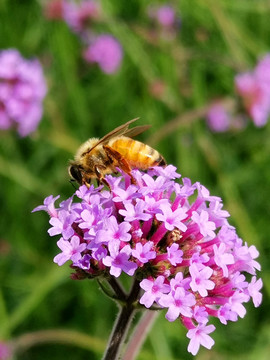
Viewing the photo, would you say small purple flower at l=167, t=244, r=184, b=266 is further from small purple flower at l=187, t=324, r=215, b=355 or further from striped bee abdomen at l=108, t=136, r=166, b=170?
striped bee abdomen at l=108, t=136, r=166, b=170

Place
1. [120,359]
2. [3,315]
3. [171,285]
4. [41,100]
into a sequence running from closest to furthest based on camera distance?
[171,285] → [120,359] → [3,315] → [41,100]

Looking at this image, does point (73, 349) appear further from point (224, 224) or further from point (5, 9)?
point (5, 9)

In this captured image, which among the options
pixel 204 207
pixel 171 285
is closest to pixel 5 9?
pixel 204 207

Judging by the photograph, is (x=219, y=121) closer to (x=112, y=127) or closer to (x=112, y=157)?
(x=112, y=127)

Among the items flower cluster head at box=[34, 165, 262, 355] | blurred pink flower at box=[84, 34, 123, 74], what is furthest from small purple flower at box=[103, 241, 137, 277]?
blurred pink flower at box=[84, 34, 123, 74]

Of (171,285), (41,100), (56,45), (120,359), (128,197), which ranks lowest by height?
(120,359)

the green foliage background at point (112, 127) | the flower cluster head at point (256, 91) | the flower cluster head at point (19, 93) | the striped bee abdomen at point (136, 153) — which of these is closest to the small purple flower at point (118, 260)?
the striped bee abdomen at point (136, 153)
